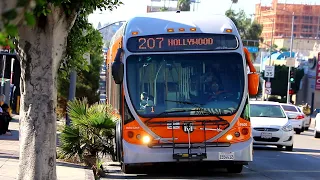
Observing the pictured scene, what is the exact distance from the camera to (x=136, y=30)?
15383 millimetres

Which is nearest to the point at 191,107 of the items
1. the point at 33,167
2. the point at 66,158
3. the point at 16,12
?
the point at 66,158

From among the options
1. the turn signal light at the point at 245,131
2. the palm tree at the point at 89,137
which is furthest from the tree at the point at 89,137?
the turn signal light at the point at 245,131

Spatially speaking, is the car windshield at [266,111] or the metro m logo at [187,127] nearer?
the metro m logo at [187,127]

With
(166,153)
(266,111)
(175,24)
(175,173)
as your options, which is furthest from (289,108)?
(166,153)

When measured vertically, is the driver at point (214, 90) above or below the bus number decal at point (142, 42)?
below

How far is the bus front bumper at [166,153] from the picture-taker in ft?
48.3

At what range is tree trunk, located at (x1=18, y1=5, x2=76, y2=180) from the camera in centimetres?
1034

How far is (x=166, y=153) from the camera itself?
14.8 m

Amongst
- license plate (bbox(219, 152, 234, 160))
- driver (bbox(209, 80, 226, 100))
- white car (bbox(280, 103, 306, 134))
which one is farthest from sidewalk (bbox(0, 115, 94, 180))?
white car (bbox(280, 103, 306, 134))

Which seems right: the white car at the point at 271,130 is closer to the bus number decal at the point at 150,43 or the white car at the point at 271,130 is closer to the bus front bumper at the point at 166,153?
the bus front bumper at the point at 166,153

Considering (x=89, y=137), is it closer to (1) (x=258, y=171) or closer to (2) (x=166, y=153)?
(2) (x=166, y=153)

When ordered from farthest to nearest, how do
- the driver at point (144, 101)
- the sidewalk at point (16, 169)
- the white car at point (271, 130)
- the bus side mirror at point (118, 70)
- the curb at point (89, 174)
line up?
the white car at point (271, 130) < the driver at point (144, 101) < the bus side mirror at point (118, 70) < the curb at point (89, 174) < the sidewalk at point (16, 169)

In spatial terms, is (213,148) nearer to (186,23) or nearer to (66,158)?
(186,23)

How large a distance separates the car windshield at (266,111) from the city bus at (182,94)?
8706 mm
